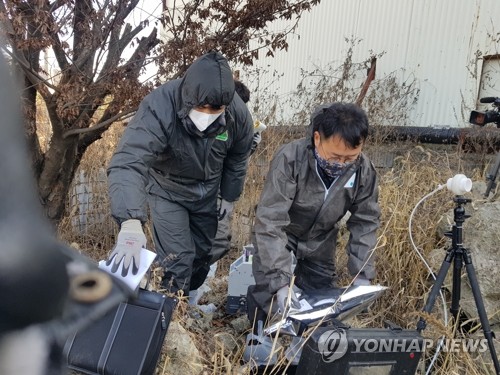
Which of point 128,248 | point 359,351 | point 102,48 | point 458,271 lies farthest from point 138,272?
point 102,48

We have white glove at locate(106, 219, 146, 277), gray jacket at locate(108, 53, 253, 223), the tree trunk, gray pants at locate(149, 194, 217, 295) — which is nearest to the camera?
white glove at locate(106, 219, 146, 277)

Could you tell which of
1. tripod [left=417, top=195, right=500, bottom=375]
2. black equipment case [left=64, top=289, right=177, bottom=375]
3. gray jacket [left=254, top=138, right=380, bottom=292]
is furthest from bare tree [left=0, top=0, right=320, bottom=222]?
tripod [left=417, top=195, right=500, bottom=375]

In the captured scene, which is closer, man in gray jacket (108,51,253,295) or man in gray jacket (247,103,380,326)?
man in gray jacket (247,103,380,326)

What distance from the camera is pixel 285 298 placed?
242 cm

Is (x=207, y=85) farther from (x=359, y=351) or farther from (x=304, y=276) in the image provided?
(x=359, y=351)

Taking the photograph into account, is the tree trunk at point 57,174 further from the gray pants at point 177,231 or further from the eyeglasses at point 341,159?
the eyeglasses at point 341,159

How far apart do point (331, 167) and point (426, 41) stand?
4.62 metres

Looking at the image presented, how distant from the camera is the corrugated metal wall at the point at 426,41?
595 centimetres

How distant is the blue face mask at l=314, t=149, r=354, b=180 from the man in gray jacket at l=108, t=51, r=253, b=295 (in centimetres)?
71

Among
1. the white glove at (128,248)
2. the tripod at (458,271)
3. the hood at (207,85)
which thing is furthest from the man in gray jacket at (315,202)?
the white glove at (128,248)

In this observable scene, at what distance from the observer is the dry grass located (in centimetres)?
Result: 277

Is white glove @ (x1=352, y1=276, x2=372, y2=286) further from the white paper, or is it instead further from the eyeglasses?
the white paper

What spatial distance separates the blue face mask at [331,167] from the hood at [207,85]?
686mm

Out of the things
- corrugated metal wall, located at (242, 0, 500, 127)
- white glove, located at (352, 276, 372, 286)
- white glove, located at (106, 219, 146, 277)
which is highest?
corrugated metal wall, located at (242, 0, 500, 127)
